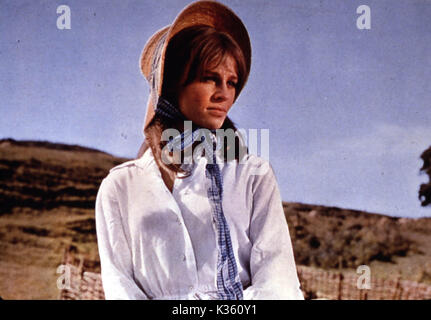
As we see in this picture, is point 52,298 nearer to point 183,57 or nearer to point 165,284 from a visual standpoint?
point 165,284

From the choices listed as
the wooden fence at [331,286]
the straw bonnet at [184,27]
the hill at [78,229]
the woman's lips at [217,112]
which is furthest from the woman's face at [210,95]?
the wooden fence at [331,286]

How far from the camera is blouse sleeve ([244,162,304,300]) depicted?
3.12m

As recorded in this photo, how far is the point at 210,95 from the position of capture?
3.20m

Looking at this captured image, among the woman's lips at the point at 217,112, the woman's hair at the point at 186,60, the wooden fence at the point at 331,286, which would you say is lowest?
the wooden fence at the point at 331,286

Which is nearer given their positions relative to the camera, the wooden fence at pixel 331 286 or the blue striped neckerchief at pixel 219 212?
the blue striped neckerchief at pixel 219 212

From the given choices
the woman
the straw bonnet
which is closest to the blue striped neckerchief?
the woman

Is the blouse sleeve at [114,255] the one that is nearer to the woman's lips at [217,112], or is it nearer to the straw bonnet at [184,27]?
the straw bonnet at [184,27]

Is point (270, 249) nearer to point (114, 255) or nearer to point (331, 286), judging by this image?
point (331, 286)

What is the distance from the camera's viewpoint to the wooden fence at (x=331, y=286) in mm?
3350

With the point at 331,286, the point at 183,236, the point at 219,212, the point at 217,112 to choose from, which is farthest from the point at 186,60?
the point at 331,286

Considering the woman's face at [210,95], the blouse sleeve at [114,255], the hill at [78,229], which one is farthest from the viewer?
the hill at [78,229]

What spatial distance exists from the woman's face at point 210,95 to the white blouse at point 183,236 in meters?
0.24
